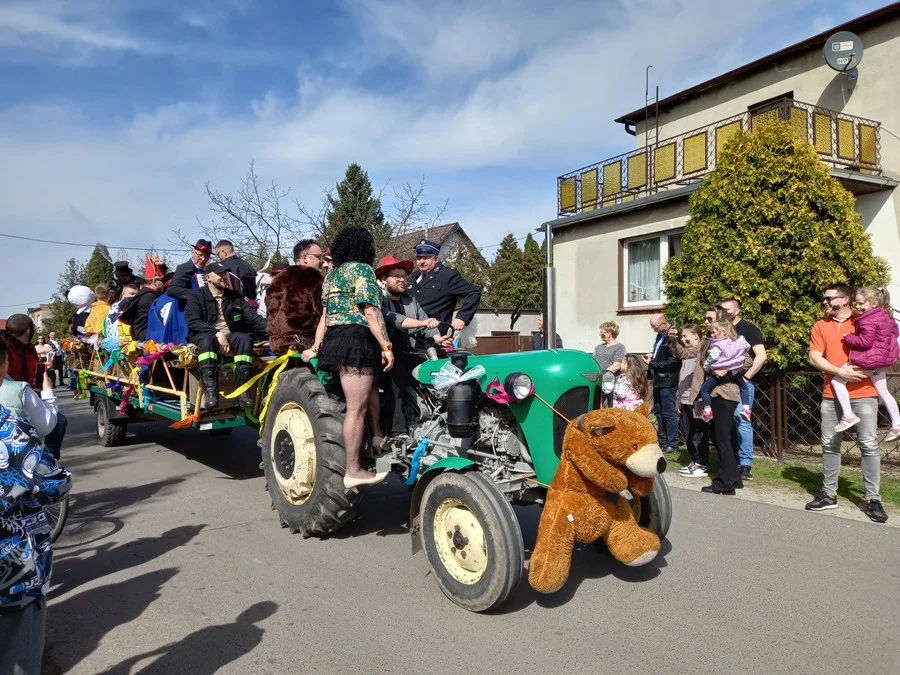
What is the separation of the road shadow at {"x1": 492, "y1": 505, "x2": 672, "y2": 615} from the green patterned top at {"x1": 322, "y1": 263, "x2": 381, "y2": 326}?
2.06 metres

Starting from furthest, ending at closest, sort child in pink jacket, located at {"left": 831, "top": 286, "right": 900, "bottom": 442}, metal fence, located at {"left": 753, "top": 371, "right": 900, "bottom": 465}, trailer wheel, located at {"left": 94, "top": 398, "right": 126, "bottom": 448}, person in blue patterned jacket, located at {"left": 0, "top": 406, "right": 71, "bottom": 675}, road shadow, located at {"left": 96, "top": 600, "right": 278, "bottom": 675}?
trailer wheel, located at {"left": 94, "top": 398, "right": 126, "bottom": 448}, metal fence, located at {"left": 753, "top": 371, "right": 900, "bottom": 465}, child in pink jacket, located at {"left": 831, "top": 286, "right": 900, "bottom": 442}, road shadow, located at {"left": 96, "top": 600, "right": 278, "bottom": 675}, person in blue patterned jacket, located at {"left": 0, "top": 406, "right": 71, "bottom": 675}

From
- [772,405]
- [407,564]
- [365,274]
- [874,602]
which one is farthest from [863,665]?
[772,405]

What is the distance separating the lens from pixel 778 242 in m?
8.27

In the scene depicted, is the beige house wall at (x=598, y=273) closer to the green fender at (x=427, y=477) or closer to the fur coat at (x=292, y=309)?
the fur coat at (x=292, y=309)

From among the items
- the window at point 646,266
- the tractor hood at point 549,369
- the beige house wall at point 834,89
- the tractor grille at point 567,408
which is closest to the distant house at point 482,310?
the tractor hood at point 549,369

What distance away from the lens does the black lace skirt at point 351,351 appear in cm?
452

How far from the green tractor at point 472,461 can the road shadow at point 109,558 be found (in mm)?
1056

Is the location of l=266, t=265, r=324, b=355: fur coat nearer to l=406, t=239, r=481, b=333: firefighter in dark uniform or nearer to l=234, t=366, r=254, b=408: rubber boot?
l=234, t=366, r=254, b=408: rubber boot

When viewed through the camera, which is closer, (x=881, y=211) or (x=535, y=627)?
(x=535, y=627)

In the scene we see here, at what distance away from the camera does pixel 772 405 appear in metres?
7.96

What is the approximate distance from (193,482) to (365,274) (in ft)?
12.6

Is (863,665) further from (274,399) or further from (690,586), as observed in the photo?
(274,399)

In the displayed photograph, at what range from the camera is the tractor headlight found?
3.77 meters

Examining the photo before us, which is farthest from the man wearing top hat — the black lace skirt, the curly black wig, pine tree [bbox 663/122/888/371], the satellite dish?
the satellite dish
